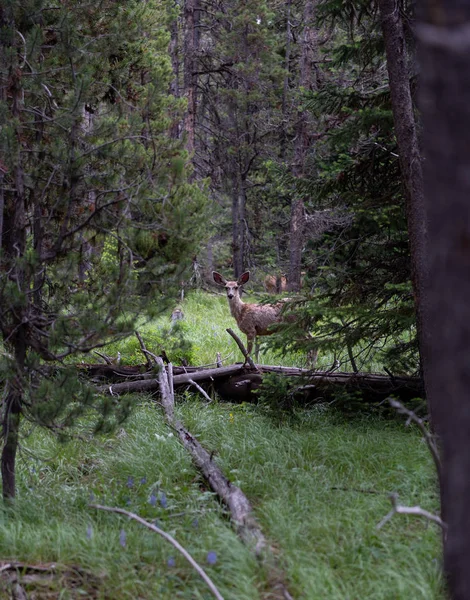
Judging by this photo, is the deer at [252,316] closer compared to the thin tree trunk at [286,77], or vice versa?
the deer at [252,316]

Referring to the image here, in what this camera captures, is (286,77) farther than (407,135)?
Yes

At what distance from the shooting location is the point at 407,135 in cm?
624

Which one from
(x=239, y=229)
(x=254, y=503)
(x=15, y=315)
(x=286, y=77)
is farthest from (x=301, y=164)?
(x=15, y=315)

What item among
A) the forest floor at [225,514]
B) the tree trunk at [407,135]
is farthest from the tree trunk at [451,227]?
the tree trunk at [407,135]

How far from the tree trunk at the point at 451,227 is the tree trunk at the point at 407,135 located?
13.8 ft

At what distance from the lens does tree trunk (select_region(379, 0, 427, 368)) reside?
20.5 feet

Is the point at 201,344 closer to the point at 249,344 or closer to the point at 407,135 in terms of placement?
the point at 249,344

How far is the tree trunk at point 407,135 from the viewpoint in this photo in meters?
6.23

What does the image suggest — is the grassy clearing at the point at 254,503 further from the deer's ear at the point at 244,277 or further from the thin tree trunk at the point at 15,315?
the deer's ear at the point at 244,277

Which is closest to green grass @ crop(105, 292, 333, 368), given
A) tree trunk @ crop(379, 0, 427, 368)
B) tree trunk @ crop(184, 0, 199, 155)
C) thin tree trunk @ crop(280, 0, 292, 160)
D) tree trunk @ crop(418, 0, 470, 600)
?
tree trunk @ crop(379, 0, 427, 368)

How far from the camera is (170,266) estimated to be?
526cm

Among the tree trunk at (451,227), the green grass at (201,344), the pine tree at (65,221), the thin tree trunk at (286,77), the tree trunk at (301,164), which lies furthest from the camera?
the thin tree trunk at (286,77)

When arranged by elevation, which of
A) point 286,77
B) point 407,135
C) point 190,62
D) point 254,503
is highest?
point 286,77

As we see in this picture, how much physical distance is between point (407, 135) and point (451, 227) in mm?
4488
